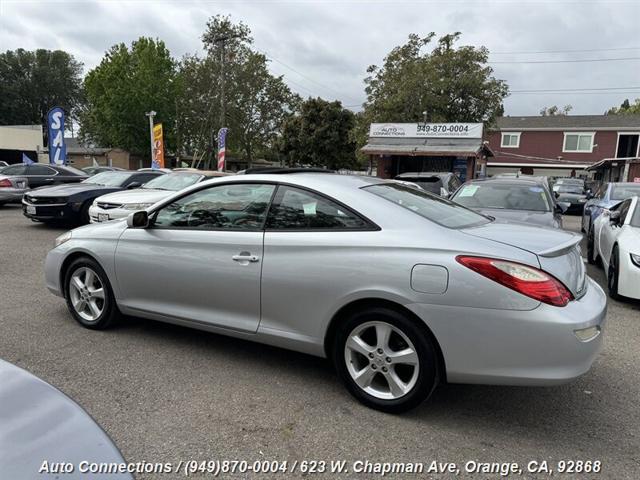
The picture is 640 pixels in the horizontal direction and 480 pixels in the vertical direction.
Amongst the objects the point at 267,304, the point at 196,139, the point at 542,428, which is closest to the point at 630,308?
the point at 542,428

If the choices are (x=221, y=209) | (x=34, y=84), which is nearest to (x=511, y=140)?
(x=221, y=209)

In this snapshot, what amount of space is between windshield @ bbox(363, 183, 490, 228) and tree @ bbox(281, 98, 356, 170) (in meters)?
39.8

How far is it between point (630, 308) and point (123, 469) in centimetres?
595

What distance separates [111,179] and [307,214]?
33.7 feet

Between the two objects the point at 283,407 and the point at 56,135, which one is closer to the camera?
the point at 283,407

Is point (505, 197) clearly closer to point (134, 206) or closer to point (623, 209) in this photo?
point (623, 209)

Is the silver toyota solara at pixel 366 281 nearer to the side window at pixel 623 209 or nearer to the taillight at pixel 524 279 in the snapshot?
the taillight at pixel 524 279

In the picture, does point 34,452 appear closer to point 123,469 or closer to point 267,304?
point 123,469

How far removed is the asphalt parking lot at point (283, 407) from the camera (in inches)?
104

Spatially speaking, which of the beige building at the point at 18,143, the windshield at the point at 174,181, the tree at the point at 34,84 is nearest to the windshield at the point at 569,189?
the windshield at the point at 174,181

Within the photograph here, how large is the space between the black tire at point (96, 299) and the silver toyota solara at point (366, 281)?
3 centimetres

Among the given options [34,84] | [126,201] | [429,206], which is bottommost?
[126,201]

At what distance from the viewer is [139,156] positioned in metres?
46.6

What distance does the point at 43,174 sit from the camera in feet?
46.7
